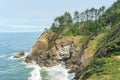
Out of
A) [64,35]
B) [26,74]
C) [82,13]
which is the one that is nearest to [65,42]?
[64,35]

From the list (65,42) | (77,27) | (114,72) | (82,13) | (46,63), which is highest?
(82,13)

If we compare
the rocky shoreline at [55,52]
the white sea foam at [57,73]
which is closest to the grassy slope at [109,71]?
the white sea foam at [57,73]

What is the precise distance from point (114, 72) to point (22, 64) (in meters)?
65.0

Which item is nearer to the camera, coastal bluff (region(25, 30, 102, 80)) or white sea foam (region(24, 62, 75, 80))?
white sea foam (region(24, 62, 75, 80))

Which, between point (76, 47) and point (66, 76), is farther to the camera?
point (76, 47)

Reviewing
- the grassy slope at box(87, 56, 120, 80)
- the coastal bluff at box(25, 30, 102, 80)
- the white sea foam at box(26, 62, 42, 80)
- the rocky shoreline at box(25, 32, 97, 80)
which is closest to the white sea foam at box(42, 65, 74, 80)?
the coastal bluff at box(25, 30, 102, 80)

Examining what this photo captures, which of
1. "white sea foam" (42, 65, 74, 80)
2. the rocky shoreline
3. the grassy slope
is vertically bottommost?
the grassy slope

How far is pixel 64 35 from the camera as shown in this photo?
340ft

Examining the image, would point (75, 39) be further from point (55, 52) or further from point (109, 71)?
point (109, 71)

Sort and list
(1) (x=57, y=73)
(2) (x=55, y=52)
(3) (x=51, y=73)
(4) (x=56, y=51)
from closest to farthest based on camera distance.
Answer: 1. (1) (x=57, y=73)
2. (3) (x=51, y=73)
3. (2) (x=55, y=52)
4. (4) (x=56, y=51)

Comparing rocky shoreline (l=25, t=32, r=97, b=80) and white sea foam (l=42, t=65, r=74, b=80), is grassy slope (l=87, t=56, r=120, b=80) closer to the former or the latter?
white sea foam (l=42, t=65, r=74, b=80)

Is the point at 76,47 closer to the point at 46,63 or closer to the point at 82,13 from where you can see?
the point at 46,63

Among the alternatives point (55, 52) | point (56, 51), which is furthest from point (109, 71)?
point (56, 51)

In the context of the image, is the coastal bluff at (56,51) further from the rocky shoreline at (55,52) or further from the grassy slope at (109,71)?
the grassy slope at (109,71)
